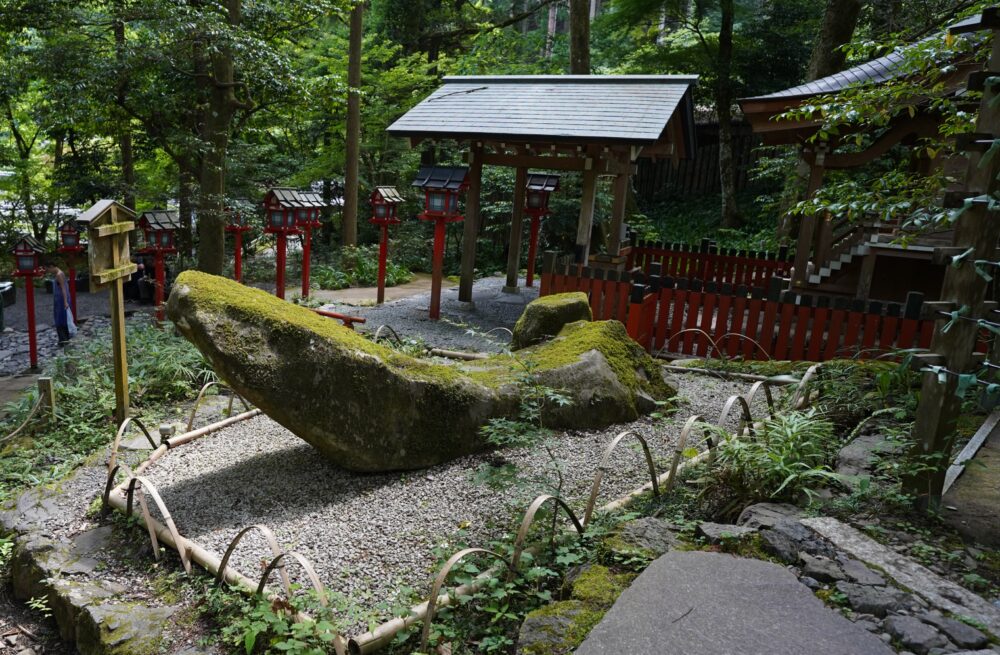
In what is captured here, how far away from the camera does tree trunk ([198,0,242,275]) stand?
9.90m

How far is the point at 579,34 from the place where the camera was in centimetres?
1482

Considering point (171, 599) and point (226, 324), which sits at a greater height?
point (226, 324)

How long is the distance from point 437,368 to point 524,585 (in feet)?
Answer: 6.17

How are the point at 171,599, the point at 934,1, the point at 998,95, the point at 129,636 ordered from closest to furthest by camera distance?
the point at 998,95
the point at 129,636
the point at 171,599
the point at 934,1

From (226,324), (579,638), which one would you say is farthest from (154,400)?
(579,638)

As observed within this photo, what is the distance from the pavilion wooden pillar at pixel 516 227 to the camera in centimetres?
1212

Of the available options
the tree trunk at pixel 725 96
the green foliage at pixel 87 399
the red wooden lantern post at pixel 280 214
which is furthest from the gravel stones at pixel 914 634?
the tree trunk at pixel 725 96

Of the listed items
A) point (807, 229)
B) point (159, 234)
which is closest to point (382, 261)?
point (159, 234)

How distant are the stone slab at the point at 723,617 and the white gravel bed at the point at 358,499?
0.98 metres

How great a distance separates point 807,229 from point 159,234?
8893mm

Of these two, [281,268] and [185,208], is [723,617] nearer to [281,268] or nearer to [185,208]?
[281,268]

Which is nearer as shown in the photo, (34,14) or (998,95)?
(998,95)

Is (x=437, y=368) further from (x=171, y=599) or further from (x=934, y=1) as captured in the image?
(x=934, y=1)

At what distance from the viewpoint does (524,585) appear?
10.3 ft
